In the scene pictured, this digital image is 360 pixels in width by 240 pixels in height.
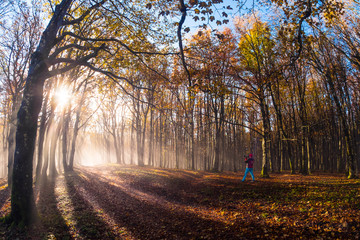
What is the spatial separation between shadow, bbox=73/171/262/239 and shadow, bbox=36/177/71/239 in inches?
70.9

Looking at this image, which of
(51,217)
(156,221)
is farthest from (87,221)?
(156,221)

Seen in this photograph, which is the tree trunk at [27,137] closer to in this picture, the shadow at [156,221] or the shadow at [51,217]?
the shadow at [51,217]

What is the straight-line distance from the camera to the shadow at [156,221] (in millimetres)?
5925

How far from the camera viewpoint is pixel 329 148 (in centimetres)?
2514

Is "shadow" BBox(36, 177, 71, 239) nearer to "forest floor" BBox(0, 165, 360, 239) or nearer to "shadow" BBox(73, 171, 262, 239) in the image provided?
"forest floor" BBox(0, 165, 360, 239)

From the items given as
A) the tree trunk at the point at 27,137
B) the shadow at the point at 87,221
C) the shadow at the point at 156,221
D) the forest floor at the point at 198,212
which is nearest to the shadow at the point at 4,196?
the forest floor at the point at 198,212

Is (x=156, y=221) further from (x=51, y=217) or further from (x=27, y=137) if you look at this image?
(x=27, y=137)

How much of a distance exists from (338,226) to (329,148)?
25.9 meters

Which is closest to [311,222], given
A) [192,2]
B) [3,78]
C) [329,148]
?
[192,2]

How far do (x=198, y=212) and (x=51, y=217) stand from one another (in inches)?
244

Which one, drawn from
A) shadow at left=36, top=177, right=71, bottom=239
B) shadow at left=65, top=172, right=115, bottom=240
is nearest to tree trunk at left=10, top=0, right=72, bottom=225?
shadow at left=36, top=177, right=71, bottom=239

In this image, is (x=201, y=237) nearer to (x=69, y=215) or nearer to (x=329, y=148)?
(x=69, y=215)

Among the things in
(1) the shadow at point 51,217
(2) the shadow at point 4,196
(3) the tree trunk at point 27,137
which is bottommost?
(2) the shadow at point 4,196

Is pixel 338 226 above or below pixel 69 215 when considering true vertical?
above
